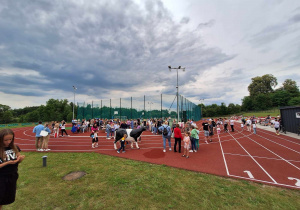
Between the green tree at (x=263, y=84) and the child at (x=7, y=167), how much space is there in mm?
93112

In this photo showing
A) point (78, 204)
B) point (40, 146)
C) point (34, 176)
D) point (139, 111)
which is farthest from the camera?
point (139, 111)

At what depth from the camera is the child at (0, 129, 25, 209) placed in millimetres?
2334

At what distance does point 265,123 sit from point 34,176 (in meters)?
30.7

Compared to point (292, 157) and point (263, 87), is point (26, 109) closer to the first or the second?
point (292, 157)

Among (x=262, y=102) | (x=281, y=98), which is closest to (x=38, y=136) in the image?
(x=262, y=102)

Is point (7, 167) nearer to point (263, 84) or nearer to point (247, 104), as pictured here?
point (247, 104)

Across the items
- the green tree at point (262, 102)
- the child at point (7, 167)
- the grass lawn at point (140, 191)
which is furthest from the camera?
the green tree at point (262, 102)

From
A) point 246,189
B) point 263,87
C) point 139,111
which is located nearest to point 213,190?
point 246,189

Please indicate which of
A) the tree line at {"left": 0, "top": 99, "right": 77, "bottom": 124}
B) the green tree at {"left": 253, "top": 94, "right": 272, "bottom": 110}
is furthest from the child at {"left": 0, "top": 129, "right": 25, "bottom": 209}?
the green tree at {"left": 253, "top": 94, "right": 272, "bottom": 110}

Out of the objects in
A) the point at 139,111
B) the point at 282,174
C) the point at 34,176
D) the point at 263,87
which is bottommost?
the point at 282,174

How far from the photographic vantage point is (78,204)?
356cm

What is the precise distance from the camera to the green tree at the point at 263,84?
73731mm

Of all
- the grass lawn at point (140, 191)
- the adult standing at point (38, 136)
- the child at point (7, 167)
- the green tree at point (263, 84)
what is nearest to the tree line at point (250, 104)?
the green tree at point (263, 84)

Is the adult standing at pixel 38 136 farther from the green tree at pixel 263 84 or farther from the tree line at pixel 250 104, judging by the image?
the green tree at pixel 263 84
